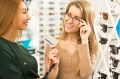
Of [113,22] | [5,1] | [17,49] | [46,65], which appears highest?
[5,1]

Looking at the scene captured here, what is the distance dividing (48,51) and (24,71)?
0.29m

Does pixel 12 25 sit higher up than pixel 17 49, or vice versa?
pixel 12 25

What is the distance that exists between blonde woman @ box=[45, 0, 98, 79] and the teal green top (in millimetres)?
210

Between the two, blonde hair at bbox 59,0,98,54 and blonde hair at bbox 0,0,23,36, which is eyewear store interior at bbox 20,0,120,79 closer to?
blonde hair at bbox 59,0,98,54

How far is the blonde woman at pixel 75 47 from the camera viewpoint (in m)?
1.44

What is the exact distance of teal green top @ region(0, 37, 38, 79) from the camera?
115cm

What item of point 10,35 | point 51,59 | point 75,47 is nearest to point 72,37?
point 75,47

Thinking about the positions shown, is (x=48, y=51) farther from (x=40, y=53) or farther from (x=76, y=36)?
(x=76, y=36)

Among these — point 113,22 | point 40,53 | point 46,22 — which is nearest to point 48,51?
point 40,53

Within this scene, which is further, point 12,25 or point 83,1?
point 83,1

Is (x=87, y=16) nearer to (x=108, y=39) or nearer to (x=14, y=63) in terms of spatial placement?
(x=108, y=39)

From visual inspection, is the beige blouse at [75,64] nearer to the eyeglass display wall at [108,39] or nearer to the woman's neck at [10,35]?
the eyeglass display wall at [108,39]

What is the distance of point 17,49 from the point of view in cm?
124

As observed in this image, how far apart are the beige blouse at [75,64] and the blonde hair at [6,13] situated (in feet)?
1.17
